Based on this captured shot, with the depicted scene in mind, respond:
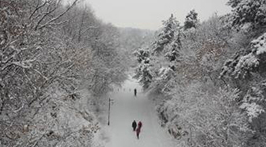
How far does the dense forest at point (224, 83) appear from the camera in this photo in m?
11.8

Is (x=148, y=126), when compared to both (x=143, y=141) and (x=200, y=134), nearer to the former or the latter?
(x=143, y=141)

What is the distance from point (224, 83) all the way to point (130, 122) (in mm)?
12082

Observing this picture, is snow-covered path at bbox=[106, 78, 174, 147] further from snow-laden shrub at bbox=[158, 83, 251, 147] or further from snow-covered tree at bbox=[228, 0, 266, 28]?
snow-covered tree at bbox=[228, 0, 266, 28]

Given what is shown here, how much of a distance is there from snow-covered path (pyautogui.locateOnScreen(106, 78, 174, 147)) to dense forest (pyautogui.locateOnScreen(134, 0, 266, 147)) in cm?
109

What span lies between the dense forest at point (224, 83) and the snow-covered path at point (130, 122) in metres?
1.09

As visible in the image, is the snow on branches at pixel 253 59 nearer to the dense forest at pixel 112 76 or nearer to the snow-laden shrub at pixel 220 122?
the dense forest at pixel 112 76

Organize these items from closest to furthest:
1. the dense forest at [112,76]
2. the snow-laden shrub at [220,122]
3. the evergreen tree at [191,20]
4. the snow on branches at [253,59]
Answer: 1. the dense forest at [112,76]
2. the snow on branches at [253,59]
3. the snow-laden shrub at [220,122]
4. the evergreen tree at [191,20]

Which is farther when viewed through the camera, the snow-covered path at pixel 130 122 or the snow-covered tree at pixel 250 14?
the snow-covered path at pixel 130 122

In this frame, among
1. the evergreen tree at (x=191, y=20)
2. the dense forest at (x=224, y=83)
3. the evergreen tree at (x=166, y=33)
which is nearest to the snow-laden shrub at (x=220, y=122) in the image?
the dense forest at (x=224, y=83)

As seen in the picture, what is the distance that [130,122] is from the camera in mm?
26812

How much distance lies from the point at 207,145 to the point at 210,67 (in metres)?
6.97

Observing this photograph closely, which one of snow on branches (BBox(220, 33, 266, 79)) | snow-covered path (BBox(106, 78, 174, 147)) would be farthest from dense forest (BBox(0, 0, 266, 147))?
snow-covered path (BBox(106, 78, 174, 147))

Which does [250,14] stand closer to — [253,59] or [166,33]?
[253,59]

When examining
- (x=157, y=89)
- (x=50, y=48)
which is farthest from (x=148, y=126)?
(x=50, y=48)
